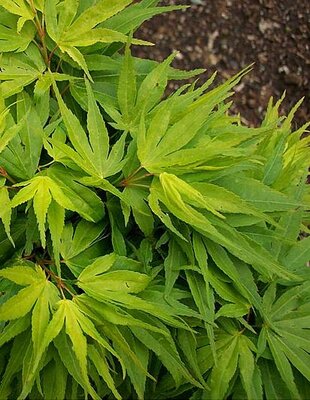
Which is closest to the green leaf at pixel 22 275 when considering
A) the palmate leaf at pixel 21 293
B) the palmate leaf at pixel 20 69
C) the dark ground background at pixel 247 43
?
the palmate leaf at pixel 21 293

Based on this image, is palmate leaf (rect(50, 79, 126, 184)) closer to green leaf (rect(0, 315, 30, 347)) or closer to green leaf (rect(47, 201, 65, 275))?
green leaf (rect(47, 201, 65, 275))

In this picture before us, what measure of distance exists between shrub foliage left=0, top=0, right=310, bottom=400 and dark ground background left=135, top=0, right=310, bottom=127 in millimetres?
1003

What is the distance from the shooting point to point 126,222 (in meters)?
0.89

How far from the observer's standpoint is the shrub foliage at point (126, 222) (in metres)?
0.86

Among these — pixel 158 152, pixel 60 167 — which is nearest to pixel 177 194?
pixel 158 152

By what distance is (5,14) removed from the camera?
0.93 metres

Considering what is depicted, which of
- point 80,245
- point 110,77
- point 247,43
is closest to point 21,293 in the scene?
point 80,245

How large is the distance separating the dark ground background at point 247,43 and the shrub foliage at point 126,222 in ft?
3.29

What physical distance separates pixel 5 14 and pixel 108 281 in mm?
421

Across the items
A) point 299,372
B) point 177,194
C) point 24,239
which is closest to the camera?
point 177,194

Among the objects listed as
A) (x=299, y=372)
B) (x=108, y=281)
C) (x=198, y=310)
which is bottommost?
(x=299, y=372)

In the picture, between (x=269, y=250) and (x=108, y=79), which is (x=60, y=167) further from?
(x=269, y=250)

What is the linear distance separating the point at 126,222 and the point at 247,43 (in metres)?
1.32

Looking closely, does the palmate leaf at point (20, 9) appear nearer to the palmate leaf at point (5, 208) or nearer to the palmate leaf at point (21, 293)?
the palmate leaf at point (5, 208)
